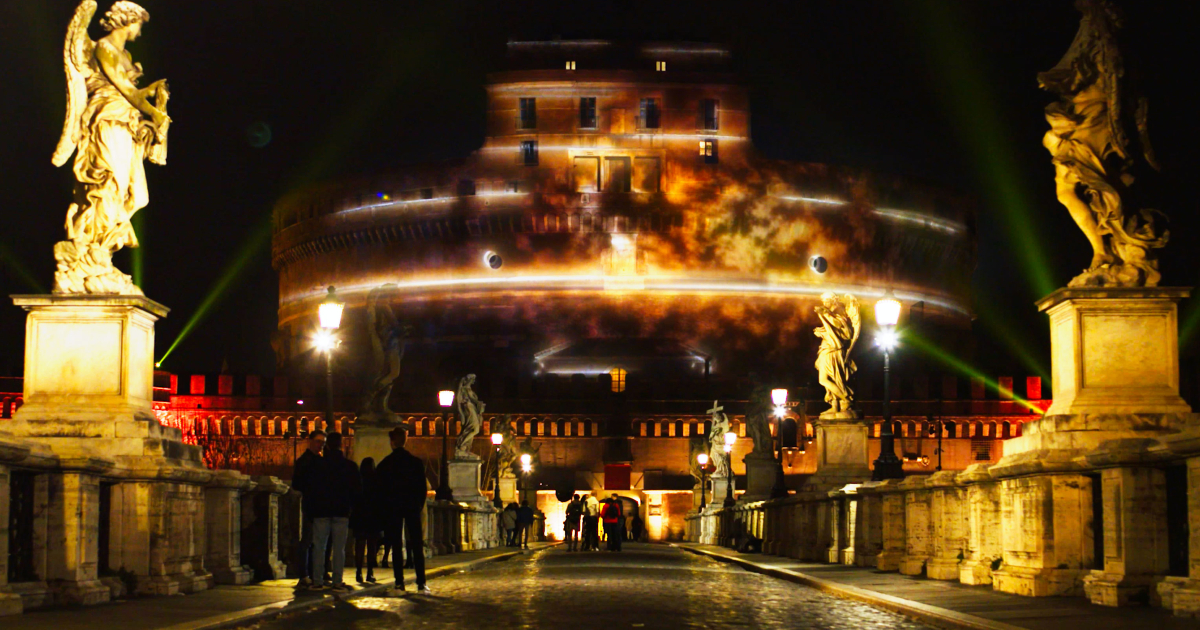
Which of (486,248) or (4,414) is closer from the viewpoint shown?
(4,414)

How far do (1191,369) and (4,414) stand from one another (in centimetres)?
7084

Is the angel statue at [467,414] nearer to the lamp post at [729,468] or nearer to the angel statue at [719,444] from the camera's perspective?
the lamp post at [729,468]

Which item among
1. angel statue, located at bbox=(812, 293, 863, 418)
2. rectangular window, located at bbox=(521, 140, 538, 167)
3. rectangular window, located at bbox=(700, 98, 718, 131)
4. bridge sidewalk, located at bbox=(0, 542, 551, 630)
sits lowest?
bridge sidewalk, located at bbox=(0, 542, 551, 630)

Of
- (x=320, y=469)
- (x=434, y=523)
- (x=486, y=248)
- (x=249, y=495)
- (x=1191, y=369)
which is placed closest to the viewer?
(x=320, y=469)

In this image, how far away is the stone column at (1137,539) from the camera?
1051cm

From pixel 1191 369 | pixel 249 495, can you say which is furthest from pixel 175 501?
pixel 1191 369

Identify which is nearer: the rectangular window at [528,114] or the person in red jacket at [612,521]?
the person in red jacket at [612,521]

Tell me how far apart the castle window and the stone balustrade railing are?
67.6 metres

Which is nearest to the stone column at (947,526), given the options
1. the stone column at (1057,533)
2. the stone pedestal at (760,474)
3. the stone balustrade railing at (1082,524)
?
the stone balustrade railing at (1082,524)

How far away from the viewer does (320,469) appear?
13.1 m

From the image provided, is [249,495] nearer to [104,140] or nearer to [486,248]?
[104,140]

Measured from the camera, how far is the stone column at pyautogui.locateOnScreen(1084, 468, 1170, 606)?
10.5 m

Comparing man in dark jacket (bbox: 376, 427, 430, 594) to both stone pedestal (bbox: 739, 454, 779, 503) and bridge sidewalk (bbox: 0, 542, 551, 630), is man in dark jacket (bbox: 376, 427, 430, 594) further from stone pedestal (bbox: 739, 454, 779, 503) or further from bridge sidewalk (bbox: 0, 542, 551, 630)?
stone pedestal (bbox: 739, 454, 779, 503)

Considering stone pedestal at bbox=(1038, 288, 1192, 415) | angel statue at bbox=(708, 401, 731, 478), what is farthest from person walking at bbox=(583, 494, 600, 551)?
stone pedestal at bbox=(1038, 288, 1192, 415)
